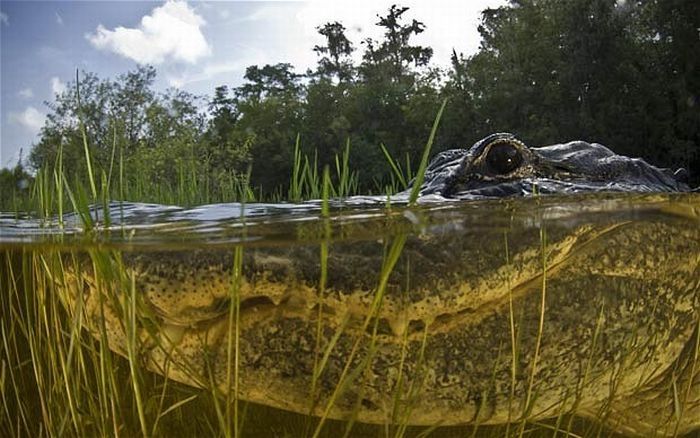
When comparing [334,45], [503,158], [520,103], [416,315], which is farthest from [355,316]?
[334,45]

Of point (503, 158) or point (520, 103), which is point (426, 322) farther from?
point (520, 103)

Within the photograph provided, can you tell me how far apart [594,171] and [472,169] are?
2.57 ft

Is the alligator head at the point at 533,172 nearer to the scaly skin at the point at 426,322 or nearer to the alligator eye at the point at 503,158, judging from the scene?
the alligator eye at the point at 503,158

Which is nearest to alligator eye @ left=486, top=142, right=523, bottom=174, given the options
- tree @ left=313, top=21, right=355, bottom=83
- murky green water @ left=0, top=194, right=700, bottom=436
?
murky green water @ left=0, top=194, right=700, bottom=436

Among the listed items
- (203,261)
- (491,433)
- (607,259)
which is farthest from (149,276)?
(607,259)

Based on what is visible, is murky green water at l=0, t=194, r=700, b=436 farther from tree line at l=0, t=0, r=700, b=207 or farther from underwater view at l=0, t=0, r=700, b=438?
tree line at l=0, t=0, r=700, b=207

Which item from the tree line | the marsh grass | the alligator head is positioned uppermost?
the tree line

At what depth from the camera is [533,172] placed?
3.52m

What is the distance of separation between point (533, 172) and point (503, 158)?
7.6 inches

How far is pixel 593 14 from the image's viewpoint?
20609 mm

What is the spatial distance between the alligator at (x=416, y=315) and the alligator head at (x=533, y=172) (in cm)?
109

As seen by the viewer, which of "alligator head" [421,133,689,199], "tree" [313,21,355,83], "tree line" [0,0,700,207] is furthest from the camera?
"tree" [313,21,355,83]

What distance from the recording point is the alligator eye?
3.40 meters

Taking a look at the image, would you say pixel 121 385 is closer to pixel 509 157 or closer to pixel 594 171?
pixel 509 157
